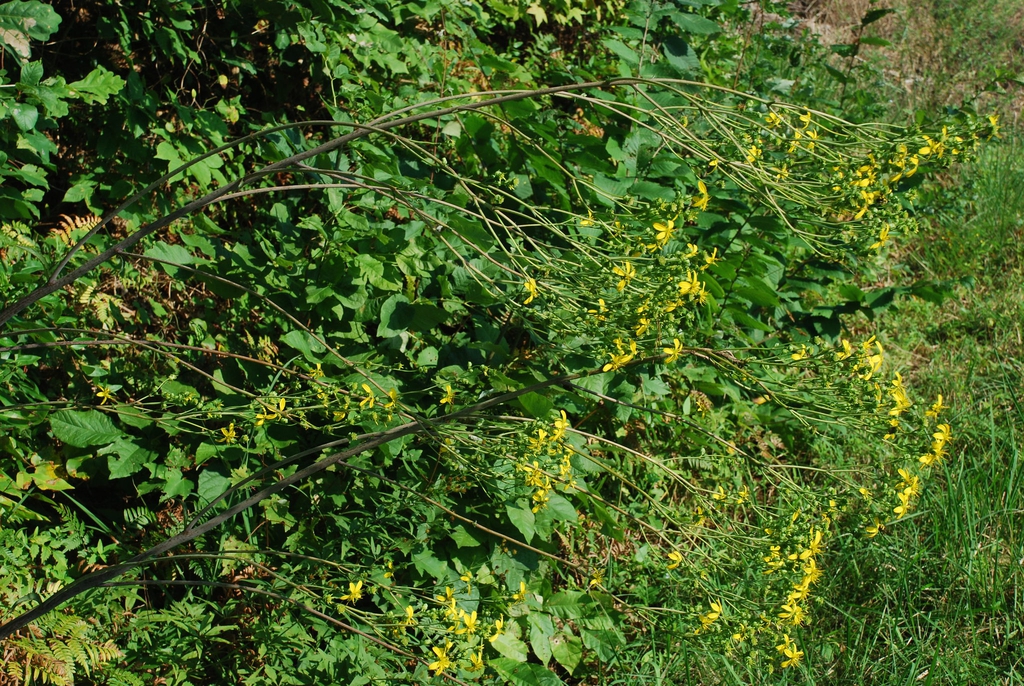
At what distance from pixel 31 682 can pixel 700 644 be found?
→ 1942 mm

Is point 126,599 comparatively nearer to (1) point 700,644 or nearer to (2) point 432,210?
(2) point 432,210

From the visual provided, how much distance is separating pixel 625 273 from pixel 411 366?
1027 millimetres

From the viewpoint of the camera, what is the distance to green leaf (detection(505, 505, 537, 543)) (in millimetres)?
2383

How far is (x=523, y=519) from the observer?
7.94 feet

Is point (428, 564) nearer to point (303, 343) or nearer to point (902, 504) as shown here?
point (303, 343)

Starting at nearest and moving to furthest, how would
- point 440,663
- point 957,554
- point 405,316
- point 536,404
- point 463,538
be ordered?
point 440,663, point 536,404, point 463,538, point 405,316, point 957,554

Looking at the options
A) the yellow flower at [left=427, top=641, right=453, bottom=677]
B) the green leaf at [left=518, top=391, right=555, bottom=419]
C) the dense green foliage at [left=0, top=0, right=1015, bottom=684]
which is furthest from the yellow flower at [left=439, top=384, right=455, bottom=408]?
the yellow flower at [left=427, top=641, right=453, bottom=677]

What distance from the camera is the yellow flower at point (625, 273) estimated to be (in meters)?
1.92

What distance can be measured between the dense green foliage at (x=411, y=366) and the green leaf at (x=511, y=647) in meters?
0.05

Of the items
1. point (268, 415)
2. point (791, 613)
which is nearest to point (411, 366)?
point (268, 415)

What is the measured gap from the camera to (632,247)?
207 cm

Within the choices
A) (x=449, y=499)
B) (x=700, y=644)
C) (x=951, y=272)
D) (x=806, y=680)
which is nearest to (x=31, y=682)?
(x=449, y=499)

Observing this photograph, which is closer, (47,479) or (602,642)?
(47,479)

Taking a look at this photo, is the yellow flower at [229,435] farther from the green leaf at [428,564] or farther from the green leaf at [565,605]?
the green leaf at [565,605]
